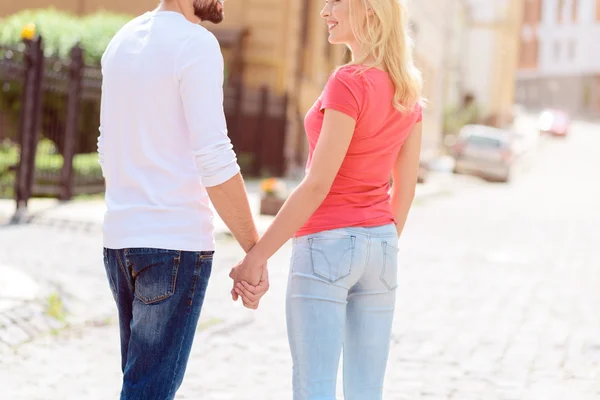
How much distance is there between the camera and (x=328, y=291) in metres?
3.00

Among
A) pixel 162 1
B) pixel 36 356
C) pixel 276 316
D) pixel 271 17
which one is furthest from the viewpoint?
pixel 271 17

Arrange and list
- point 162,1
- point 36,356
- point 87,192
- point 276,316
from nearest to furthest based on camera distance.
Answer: point 162,1
point 36,356
point 276,316
point 87,192

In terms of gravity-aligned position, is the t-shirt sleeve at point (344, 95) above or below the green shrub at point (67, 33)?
below

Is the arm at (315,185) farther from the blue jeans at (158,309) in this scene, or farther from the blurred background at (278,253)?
the blurred background at (278,253)

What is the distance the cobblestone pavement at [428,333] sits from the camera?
18.3 ft

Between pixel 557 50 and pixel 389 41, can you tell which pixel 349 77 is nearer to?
pixel 389 41

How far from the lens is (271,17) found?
2302 cm

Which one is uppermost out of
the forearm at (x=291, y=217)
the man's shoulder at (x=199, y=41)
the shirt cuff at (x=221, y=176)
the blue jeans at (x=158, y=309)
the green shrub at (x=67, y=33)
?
the green shrub at (x=67, y=33)

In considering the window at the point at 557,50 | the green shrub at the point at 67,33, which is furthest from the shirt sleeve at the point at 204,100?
the window at the point at 557,50

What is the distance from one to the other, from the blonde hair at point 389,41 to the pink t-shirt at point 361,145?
0.11 ft

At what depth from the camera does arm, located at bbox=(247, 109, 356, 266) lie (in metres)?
2.90

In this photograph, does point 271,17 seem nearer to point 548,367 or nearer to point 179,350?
point 548,367

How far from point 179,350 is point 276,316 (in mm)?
4700

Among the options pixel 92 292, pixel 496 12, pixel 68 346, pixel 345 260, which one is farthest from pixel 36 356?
pixel 496 12
